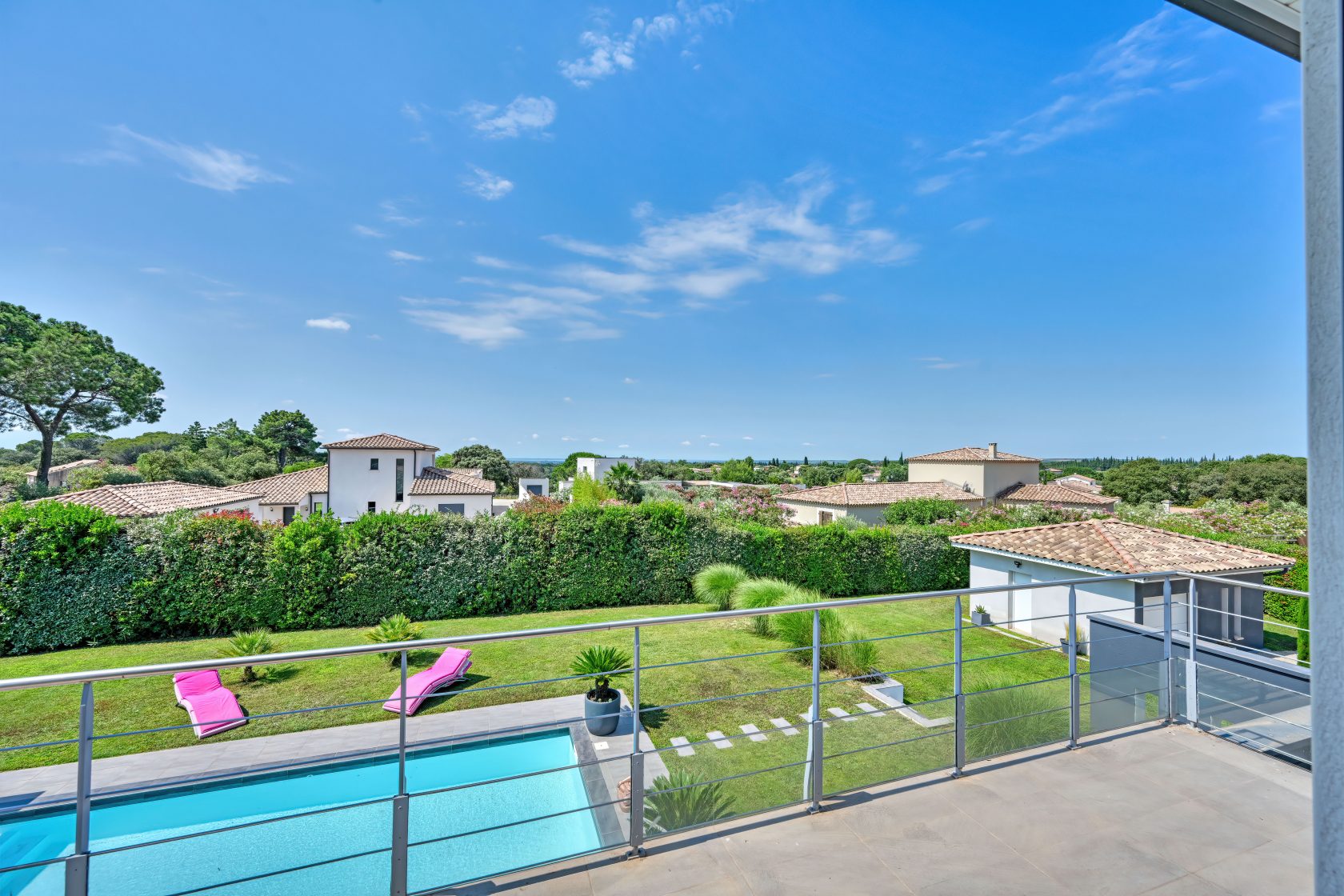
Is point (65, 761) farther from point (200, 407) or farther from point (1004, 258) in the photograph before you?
point (200, 407)

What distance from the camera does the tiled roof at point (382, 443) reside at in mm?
23823

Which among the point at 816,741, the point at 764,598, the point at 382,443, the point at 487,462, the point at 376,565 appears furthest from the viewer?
the point at 487,462

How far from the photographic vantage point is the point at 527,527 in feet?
38.7

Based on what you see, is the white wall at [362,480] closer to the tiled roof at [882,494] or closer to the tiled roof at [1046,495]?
the tiled roof at [882,494]

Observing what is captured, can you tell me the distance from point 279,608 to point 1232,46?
1267 centimetres

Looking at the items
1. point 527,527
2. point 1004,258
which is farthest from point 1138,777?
point 1004,258

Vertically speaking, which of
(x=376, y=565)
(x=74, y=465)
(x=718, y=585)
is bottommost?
(x=718, y=585)

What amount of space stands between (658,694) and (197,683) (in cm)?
558

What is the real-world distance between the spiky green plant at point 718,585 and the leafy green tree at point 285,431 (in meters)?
40.0

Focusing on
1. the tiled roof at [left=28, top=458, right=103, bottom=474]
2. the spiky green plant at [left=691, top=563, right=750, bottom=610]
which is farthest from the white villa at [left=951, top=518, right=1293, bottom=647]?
the tiled roof at [left=28, top=458, right=103, bottom=474]

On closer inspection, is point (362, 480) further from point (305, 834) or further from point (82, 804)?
point (82, 804)

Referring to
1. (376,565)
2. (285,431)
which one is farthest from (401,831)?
(285,431)

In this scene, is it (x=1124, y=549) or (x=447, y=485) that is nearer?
(x=1124, y=549)

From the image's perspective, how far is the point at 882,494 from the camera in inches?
997
